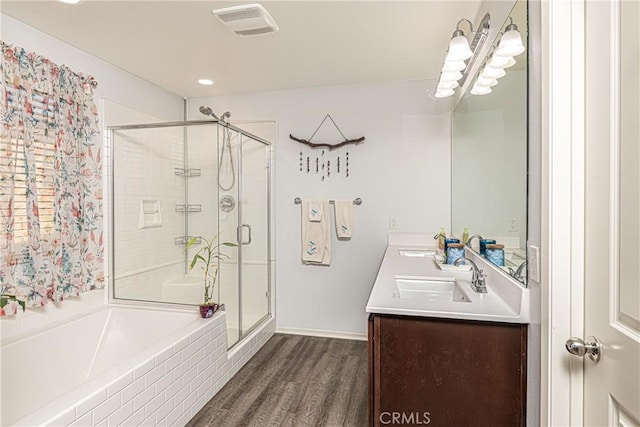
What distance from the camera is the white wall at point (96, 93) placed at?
2.12 metres

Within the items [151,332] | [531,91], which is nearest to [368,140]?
[531,91]

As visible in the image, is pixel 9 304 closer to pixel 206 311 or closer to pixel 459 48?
pixel 206 311

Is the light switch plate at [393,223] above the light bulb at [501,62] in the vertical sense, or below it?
below

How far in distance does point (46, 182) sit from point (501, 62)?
2656 mm

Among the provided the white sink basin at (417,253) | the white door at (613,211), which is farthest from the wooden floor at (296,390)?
the white door at (613,211)

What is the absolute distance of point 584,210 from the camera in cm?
101

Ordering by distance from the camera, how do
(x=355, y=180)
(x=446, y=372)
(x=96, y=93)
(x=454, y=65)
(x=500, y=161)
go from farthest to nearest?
(x=355, y=180) → (x=96, y=93) → (x=454, y=65) → (x=500, y=161) → (x=446, y=372)

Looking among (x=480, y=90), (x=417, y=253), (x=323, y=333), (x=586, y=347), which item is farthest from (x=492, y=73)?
(x=323, y=333)

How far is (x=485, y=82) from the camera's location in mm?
1949

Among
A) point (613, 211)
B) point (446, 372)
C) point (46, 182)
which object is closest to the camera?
point (613, 211)

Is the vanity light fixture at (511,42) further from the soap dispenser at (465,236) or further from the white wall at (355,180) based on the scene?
the white wall at (355,180)

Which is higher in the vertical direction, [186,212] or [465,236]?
[186,212]

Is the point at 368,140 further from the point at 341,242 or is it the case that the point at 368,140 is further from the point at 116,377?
the point at 116,377

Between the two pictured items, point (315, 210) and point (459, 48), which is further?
point (315, 210)
